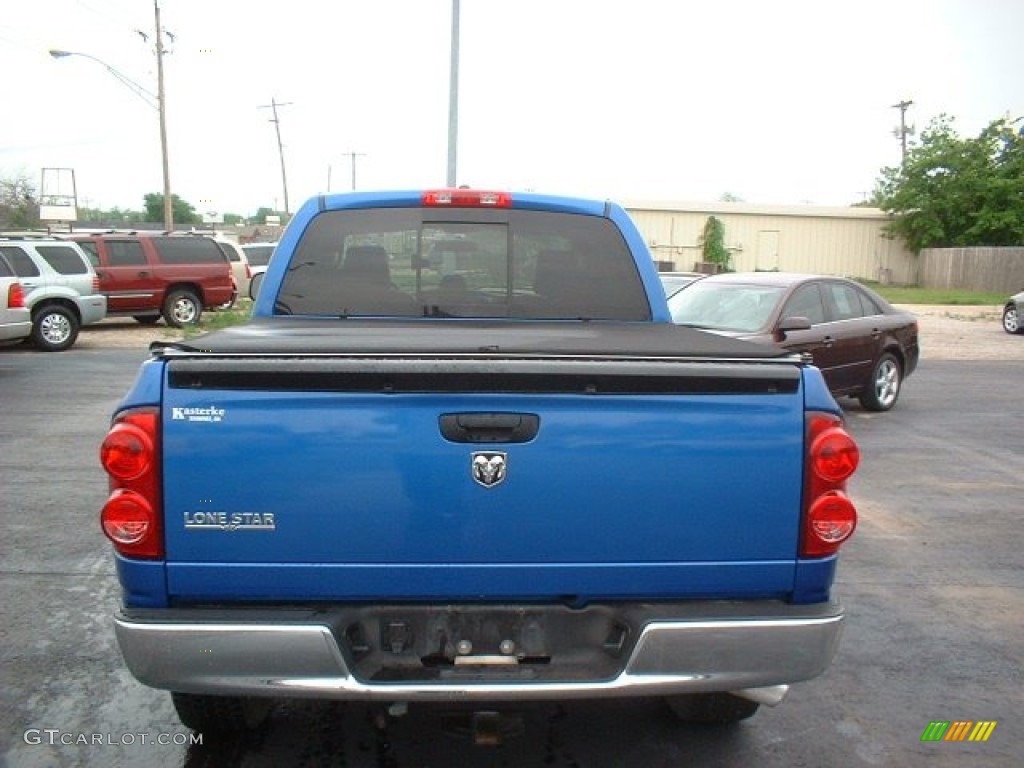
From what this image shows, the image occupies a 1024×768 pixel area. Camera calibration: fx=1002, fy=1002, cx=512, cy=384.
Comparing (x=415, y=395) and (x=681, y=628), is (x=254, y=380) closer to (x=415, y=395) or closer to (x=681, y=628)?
(x=415, y=395)

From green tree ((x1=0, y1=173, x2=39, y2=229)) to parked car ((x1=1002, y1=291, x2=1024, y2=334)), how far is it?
55.2 m

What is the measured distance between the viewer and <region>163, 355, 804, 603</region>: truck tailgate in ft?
9.22

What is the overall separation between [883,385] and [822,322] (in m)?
1.61

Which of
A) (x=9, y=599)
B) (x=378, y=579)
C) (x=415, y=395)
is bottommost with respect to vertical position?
(x=9, y=599)

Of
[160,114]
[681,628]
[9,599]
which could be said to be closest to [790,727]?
[681,628]

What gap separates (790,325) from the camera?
9641 mm

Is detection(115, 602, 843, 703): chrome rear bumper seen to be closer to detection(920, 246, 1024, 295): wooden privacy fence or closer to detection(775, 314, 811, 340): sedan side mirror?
detection(775, 314, 811, 340): sedan side mirror

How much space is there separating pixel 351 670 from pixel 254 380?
866 millimetres

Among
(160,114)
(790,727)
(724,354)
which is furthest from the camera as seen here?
(160,114)

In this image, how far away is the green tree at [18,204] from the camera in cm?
6231

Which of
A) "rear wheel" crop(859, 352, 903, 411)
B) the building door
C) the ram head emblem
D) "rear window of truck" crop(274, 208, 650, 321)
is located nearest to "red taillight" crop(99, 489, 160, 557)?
the ram head emblem

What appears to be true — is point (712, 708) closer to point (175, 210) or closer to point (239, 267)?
point (239, 267)

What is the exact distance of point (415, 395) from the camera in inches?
112

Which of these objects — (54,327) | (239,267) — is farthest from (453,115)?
(239,267)
